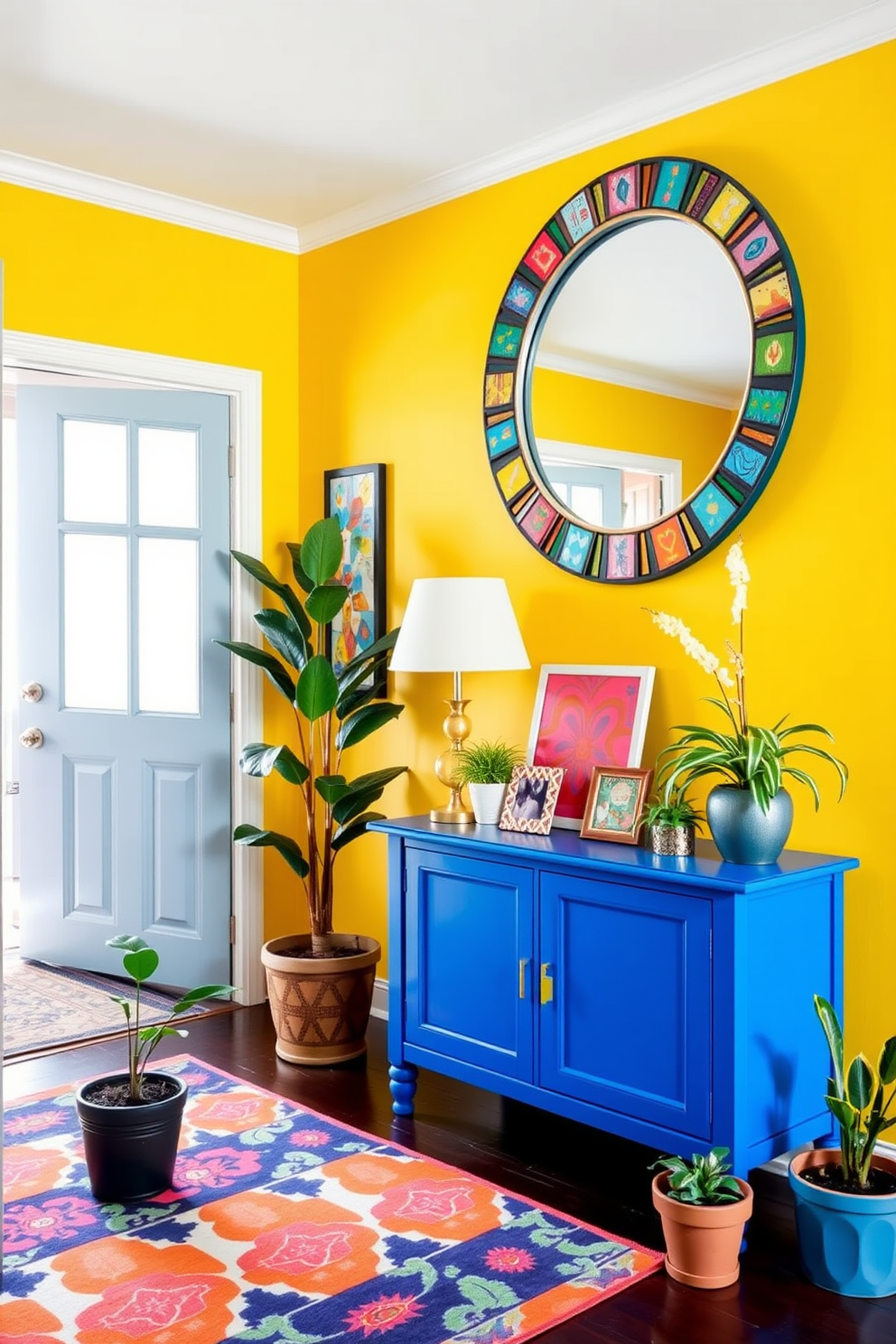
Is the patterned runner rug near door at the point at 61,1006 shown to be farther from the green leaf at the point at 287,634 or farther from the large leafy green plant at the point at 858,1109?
the large leafy green plant at the point at 858,1109

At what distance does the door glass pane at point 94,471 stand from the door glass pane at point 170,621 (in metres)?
0.20

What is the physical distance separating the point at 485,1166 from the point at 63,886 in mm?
2288

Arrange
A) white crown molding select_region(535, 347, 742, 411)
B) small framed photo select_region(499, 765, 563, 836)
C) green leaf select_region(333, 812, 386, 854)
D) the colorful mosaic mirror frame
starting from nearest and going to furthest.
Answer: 1. the colorful mosaic mirror frame
2. white crown molding select_region(535, 347, 742, 411)
3. small framed photo select_region(499, 765, 563, 836)
4. green leaf select_region(333, 812, 386, 854)

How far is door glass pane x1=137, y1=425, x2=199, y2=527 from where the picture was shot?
4.33m

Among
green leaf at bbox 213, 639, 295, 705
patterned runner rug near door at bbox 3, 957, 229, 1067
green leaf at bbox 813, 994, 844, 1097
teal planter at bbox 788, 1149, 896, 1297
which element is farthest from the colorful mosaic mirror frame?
patterned runner rug near door at bbox 3, 957, 229, 1067

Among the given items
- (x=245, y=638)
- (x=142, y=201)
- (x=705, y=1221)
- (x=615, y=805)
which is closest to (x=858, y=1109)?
(x=705, y=1221)

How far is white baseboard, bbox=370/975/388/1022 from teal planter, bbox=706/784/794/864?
1.79m

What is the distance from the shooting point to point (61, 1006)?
14.3 ft

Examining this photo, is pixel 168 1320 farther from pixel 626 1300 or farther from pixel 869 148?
pixel 869 148

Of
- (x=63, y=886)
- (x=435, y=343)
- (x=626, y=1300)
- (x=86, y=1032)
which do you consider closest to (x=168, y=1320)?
(x=626, y=1300)

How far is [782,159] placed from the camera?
300 centimetres

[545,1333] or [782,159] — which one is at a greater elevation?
[782,159]

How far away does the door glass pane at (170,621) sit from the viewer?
4.37 meters

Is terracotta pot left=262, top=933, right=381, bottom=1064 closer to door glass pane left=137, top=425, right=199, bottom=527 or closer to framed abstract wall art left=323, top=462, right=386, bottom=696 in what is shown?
framed abstract wall art left=323, top=462, right=386, bottom=696
